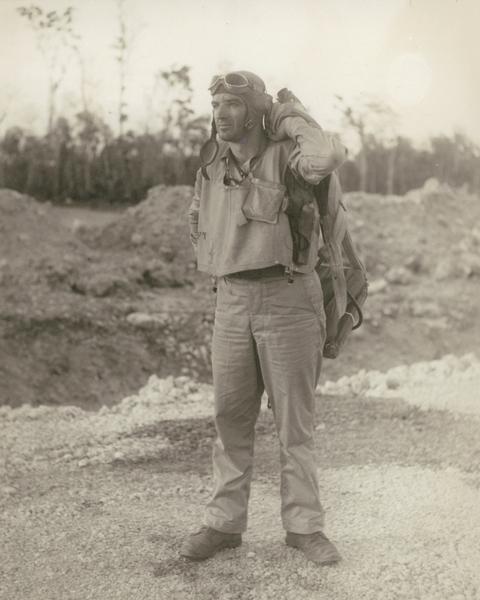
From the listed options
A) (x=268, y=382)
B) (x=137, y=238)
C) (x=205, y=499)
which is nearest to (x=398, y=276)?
(x=137, y=238)

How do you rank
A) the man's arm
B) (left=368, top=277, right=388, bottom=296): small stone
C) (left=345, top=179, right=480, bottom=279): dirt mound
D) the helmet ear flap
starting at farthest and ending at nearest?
(left=345, top=179, right=480, bottom=279): dirt mound
(left=368, top=277, right=388, bottom=296): small stone
the helmet ear flap
the man's arm

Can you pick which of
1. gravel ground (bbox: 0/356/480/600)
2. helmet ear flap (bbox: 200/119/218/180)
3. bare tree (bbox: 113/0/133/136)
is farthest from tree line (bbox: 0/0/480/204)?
helmet ear flap (bbox: 200/119/218/180)

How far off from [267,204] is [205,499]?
1758 millimetres

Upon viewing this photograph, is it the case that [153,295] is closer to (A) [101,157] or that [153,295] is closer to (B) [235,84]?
(A) [101,157]

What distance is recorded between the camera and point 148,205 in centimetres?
988

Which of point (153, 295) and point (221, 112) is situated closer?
point (221, 112)

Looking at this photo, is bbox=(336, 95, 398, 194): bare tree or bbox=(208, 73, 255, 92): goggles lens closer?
bbox=(208, 73, 255, 92): goggles lens

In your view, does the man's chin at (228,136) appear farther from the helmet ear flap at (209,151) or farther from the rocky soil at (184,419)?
the rocky soil at (184,419)

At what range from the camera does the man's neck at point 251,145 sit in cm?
343

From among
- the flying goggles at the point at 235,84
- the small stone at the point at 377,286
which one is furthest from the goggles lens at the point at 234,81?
the small stone at the point at 377,286

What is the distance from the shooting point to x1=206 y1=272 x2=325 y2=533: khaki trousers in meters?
3.42

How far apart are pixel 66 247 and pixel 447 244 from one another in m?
4.78

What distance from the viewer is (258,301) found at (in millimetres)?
3416

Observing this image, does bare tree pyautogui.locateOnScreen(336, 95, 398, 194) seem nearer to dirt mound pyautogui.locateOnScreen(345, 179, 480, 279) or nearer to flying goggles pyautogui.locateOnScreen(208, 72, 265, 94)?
dirt mound pyautogui.locateOnScreen(345, 179, 480, 279)
